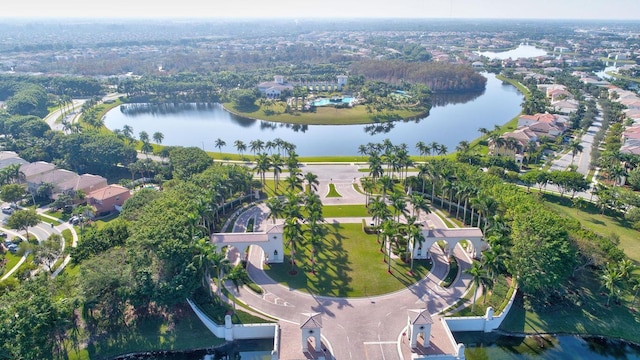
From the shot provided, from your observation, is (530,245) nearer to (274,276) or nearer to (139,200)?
(274,276)

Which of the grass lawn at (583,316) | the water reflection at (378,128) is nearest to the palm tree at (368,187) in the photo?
the grass lawn at (583,316)

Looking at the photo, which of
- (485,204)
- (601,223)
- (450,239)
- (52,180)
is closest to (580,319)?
(450,239)

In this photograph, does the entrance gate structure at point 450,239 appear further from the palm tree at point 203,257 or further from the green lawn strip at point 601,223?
the palm tree at point 203,257

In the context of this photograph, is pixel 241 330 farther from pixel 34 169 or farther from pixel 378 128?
pixel 378 128

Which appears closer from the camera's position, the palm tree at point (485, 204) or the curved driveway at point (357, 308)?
the curved driveway at point (357, 308)

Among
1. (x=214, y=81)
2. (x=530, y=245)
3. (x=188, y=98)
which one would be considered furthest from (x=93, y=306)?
(x=214, y=81)
